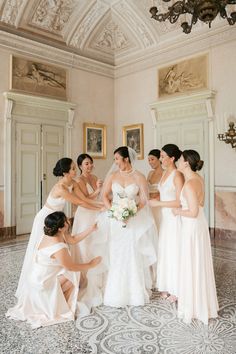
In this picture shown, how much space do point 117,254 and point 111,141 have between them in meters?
6.90

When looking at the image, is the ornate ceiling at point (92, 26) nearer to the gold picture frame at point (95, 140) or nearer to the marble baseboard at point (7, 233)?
the gold picture frame at point (95, 140)

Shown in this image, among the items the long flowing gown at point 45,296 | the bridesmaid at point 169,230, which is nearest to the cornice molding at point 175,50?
the bridesmaid at point 169,230

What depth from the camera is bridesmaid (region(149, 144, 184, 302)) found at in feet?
12.4

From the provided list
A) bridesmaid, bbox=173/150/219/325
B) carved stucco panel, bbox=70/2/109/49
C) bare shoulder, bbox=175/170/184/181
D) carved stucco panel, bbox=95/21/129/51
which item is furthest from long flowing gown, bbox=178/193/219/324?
carved stucco panel, bbox=95/21/129/51

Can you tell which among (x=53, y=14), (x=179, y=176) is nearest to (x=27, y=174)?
(x=53, y=14)

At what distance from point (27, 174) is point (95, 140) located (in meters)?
2.63

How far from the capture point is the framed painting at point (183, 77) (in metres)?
7.95

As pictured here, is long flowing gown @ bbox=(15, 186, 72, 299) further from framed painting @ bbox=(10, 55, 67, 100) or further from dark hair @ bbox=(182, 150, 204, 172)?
framed painting @ bbox=(10, 55, 67, 100)

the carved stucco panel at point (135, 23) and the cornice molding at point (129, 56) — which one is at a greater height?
the carved stucco panel at point (135, 23)

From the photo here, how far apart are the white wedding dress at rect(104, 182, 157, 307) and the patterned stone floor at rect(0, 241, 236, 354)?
155mm

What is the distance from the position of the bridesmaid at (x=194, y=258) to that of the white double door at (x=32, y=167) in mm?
5789

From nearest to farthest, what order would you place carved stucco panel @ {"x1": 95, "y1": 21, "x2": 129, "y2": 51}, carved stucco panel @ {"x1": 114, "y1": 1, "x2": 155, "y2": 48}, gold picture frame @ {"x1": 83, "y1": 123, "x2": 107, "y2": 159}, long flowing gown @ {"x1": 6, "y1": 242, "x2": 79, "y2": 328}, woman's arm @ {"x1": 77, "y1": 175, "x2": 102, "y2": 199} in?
1. long flowing gown @ {"x1": 6, "y1": 242, "x2": 79, "y2": 328}
2. woman's arm @ {"x1": 77, "y1": 175, "x2": 102, "y2": 199}
3. carved stucco panel @ {"x1": 114, "y1": 1, "x2": 155, "y2": 48}
4. carved stucco panel @ {"x1": 95, "y1": 21, "x2": 129, "y2": 51}
5. gold picture frame @ {"x1": 83, "y1": 123, "x2": 107, "y2": 159}

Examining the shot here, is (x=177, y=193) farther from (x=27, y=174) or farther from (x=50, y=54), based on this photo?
(x=50, y=54)

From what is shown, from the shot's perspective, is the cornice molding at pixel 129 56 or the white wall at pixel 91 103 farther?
the white wall at pixel 91 103
